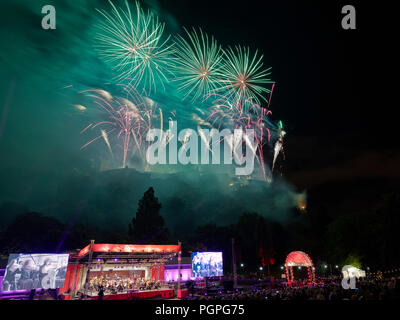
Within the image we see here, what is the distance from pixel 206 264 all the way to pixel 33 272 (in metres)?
16.0

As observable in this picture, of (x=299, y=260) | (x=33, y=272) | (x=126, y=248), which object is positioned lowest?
(x=299, y=260)

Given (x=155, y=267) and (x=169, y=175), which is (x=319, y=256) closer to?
(x=155, y=267)

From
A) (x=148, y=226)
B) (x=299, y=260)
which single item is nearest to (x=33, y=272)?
(x=299, y=260)

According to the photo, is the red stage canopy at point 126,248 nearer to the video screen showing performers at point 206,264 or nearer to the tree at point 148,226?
the video screen showing performers at point 206,264

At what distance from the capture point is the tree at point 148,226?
173ft

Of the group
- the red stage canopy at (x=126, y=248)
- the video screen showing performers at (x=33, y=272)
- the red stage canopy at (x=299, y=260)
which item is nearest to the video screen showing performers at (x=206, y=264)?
the red stage canopy at (x=126, y=248)

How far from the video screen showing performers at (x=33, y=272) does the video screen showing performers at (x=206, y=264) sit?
1249cm

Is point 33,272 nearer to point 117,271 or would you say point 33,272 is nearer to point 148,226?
point 117,271

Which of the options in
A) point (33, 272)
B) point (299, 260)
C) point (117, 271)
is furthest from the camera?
point (117, 271)

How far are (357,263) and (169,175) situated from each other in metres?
100

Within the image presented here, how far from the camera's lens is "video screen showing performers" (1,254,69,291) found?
17219 millimetres

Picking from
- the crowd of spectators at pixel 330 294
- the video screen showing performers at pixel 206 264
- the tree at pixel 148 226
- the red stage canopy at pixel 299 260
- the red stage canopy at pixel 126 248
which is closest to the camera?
the crowd of spectators at pixel 330 294

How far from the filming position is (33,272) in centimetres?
1798
